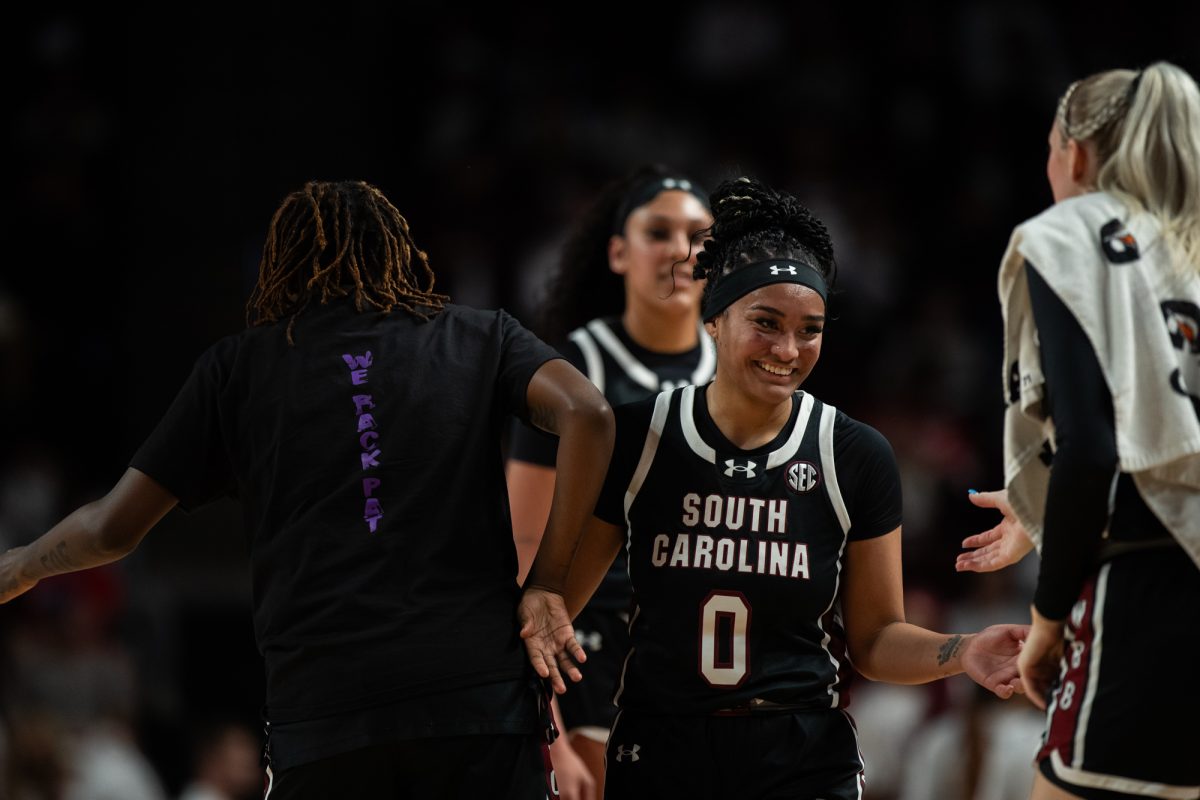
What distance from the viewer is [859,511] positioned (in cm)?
361

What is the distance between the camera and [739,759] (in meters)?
3.46

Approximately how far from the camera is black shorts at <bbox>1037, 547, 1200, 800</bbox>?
2.80m

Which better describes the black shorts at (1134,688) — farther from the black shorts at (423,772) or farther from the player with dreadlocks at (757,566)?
the black shorts at (423,772)

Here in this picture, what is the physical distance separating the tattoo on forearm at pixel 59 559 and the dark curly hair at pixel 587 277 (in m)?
2.16

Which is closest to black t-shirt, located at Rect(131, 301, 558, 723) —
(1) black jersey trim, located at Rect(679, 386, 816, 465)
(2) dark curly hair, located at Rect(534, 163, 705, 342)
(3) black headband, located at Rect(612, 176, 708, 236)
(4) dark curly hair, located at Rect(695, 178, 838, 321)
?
(1) black jersey trim, located at Rect(679, 386, 816, 465)

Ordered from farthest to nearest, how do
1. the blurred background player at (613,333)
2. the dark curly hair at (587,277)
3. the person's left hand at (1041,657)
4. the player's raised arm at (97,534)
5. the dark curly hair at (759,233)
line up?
the dark curly hair at (587,277) → the blurred background player at (613,333) → the dark curly hair at (759,233) → the player's raised arm at (97,534) → the person's left hand at (1041,657)

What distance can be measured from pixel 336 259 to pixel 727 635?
3.99 feet

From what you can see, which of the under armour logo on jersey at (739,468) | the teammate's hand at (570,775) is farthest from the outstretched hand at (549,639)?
the teammate's hand at (570,775)

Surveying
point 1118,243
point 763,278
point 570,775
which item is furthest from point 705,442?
point 570,775

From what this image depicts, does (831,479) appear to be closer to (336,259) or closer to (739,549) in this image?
(739,549)

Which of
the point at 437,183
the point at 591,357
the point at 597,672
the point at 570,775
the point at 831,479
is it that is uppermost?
the point at 437,183

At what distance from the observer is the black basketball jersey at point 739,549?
11.5 ft

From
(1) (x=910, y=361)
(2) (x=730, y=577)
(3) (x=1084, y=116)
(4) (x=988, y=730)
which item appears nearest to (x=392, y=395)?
(2) (x=730, y=577)

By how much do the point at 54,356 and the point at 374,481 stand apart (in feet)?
24.1
